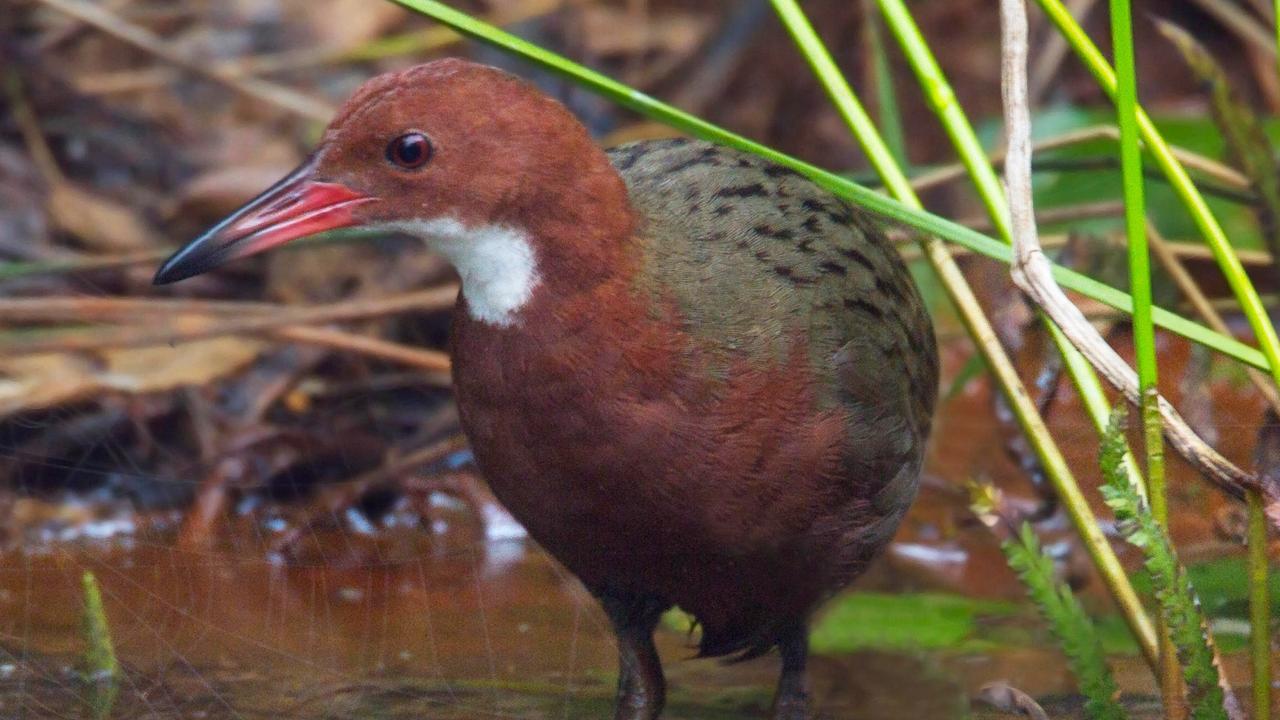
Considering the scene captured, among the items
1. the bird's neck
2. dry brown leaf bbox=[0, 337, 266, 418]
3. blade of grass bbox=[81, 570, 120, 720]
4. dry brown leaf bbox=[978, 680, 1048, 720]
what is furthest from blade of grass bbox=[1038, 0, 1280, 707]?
dry brown leaf bbox=[0, 337, 266, 418]

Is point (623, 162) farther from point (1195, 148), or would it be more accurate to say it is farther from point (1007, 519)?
point (1195, 148)

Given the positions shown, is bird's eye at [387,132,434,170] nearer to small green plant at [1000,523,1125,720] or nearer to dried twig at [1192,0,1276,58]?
small green plant at [1000,523,1125,720]

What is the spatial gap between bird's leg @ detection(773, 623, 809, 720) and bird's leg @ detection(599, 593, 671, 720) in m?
0.22

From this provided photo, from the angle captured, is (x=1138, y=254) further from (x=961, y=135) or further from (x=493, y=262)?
(x=493, y=262)

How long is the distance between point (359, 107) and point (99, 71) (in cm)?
315

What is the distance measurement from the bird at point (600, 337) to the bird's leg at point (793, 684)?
1.11ft

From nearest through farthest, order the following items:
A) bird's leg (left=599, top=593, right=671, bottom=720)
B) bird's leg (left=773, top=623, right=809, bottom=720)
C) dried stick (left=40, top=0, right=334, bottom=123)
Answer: bird's leg (left=599, top=593, right=671, bottom=720) < bird's leg (left=773, top=623, right=809, bottom=720) < dried stick (left=40, top=0, right=334, bottom=123)

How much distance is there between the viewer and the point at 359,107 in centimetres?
243

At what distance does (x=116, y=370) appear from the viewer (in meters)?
4.07

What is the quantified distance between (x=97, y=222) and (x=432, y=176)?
2.57m

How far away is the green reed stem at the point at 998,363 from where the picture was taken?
2.36 metres

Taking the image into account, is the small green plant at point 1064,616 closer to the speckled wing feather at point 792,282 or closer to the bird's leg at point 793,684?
the speckled wing feather at point 792,282

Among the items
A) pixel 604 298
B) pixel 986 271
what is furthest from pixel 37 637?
pixel 986 271

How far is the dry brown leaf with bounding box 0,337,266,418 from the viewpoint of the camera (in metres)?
3.81
